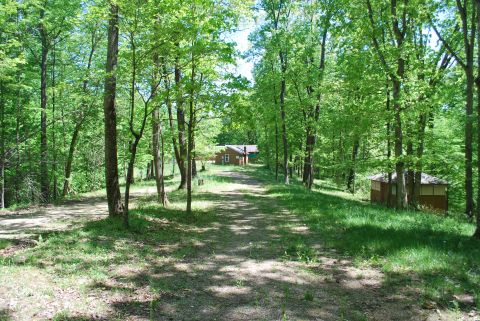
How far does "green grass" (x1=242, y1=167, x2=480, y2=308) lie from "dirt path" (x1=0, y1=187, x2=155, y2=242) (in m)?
6.95

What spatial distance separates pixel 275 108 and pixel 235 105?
53.2ft

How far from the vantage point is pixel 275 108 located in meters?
27.5

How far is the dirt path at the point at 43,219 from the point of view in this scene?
9.52 m

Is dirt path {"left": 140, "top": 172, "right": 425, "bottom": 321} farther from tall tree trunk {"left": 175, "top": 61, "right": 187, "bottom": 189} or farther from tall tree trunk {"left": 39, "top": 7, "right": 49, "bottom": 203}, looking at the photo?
tall tree trunk {"left": 39, "top": 7, "right": 49, "bottom": 203}

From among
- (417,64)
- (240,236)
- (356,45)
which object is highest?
(356,45)

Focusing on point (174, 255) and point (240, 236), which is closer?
point (174, 255)

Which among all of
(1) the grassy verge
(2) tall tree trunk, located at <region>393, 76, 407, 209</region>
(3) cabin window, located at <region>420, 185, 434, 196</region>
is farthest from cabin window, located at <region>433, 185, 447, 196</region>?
(1) the grassy verge

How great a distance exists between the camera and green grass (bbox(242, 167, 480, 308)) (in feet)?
19.5

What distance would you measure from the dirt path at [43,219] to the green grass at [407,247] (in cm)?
695

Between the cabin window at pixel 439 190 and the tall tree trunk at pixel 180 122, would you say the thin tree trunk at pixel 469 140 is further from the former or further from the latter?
the cabin window at pixel 439 190

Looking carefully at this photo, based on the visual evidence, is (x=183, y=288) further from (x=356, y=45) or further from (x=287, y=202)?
(x=356, y=45)

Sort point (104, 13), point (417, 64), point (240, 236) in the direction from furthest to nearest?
point (417, 64)
point (240, 236)
point (104, 13)

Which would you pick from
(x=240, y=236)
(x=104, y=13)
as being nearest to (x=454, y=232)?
(x=240, y=236)

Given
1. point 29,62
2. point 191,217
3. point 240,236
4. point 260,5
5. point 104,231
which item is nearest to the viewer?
point 104,231
